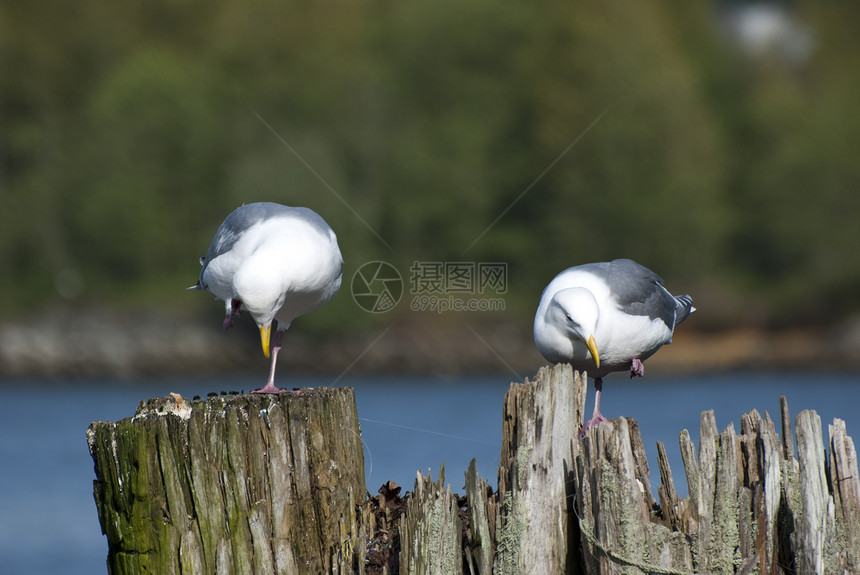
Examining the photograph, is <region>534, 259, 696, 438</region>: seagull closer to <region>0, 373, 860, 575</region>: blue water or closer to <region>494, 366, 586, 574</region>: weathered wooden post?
<region>0, 373, 860, 575</region>: blue water

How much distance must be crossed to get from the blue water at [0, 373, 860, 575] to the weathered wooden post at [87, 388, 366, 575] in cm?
65

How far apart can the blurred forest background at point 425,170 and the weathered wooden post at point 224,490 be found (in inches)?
883

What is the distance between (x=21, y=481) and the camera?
15406 millimetres

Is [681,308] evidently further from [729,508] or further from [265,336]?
[729,508]

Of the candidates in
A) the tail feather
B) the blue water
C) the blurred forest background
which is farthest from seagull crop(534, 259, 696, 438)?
the blurred forest background

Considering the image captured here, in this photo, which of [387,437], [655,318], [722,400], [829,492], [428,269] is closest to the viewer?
[829,492]

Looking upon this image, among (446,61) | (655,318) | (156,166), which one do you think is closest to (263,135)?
(156,166)

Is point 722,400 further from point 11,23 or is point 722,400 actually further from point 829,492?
point 11,23

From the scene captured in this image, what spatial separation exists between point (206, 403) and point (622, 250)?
25808mm

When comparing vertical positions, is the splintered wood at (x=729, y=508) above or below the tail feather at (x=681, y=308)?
below

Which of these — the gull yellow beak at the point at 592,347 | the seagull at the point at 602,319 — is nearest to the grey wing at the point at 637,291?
the seagull at the point at 602,319

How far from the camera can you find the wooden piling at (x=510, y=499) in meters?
3.66

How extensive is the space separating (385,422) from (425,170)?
18.2 metres

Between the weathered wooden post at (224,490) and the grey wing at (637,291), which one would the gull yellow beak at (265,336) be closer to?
the weathered wooden post at (224,490)
